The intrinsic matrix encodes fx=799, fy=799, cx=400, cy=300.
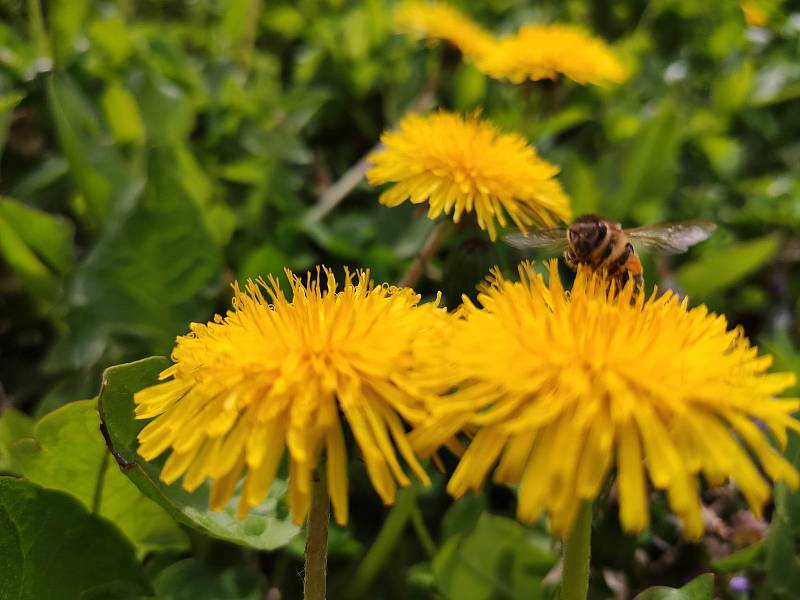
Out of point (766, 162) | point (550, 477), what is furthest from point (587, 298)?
point (766, 162)

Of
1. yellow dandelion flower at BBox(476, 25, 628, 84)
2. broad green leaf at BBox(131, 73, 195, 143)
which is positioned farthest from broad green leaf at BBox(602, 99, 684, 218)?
broad green leaf at BBox(131, 73, 195, 143)

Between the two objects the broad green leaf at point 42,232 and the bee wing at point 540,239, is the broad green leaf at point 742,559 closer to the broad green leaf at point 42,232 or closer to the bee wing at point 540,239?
the bee wing at point 540,239

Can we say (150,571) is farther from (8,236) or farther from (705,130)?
(705,130)

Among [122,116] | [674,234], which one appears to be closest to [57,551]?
A: [674,234]

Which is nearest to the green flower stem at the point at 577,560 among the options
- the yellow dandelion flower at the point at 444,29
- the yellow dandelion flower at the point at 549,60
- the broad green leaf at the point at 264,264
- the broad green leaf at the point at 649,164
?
the broad green leaf at the point at 264,264

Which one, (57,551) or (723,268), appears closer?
(57,551)

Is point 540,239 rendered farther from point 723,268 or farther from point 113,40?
point 113,40
